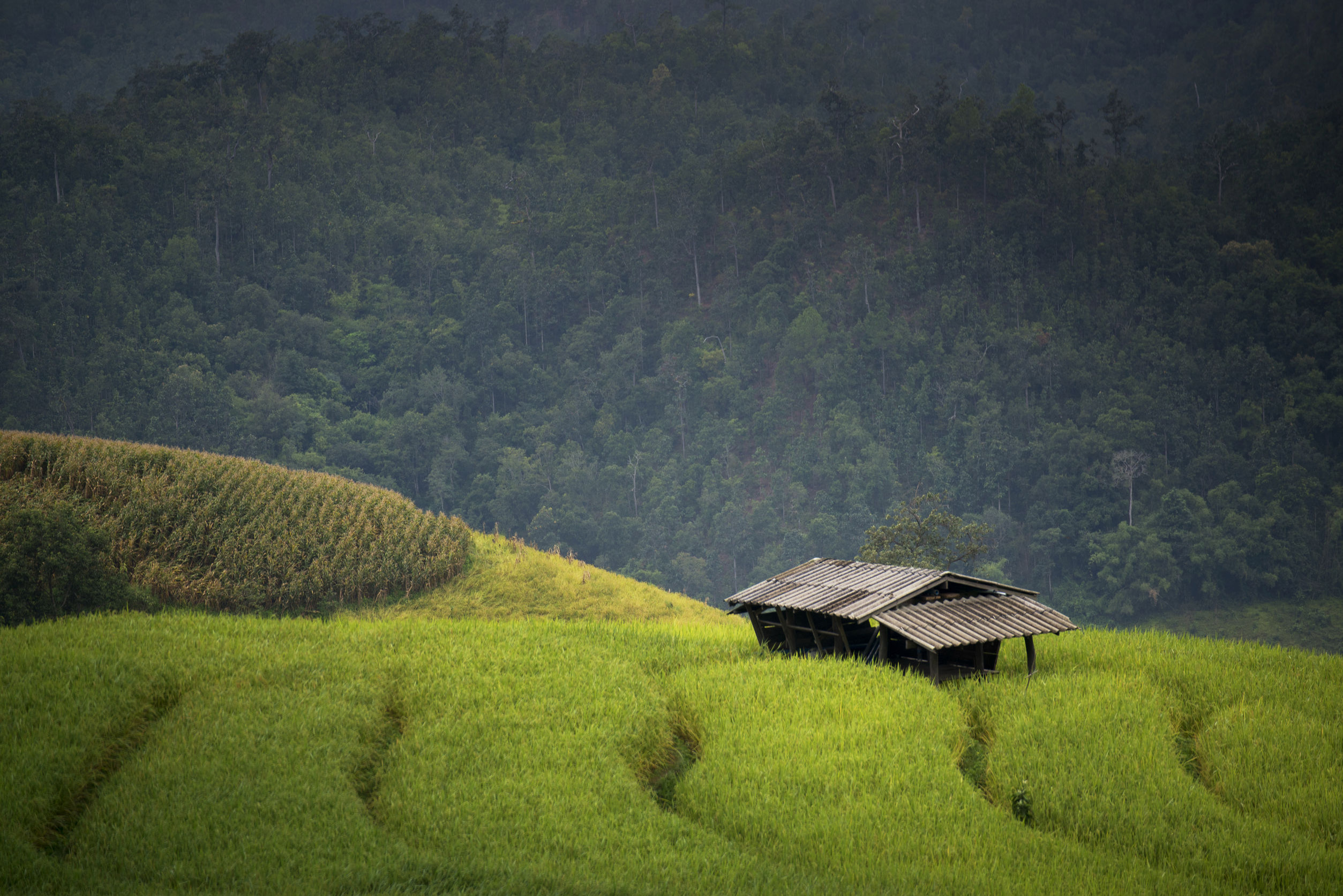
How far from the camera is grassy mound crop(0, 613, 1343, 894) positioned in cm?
1012

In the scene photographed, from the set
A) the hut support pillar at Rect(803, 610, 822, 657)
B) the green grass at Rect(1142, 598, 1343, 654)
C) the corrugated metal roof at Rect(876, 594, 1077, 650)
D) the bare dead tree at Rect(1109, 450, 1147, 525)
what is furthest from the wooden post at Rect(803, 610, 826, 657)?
the bare dead tree at Rect(1109, 450, 1147, 525)

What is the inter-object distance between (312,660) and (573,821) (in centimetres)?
528

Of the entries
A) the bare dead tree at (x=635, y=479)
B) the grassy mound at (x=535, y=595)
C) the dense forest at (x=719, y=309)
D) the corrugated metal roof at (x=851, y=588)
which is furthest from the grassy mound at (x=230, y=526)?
the bare dead tree at (x=635, y=479)

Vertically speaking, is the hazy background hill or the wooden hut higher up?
the hazy background hill

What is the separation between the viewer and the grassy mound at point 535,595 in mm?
30969

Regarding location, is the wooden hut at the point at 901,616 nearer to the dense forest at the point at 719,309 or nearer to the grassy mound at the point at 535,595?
the grassy mound at the point at 535,595

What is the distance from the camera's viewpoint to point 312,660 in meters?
14.4

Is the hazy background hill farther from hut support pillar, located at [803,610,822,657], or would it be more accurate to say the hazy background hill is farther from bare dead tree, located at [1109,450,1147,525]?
hut support pillar, located at [803,610,822,657]

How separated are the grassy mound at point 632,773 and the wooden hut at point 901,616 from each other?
2.43 feet

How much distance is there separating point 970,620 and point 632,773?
5386 mm

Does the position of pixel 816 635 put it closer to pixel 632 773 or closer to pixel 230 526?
pixel 632 773

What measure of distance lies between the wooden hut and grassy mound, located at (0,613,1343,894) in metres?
0.74

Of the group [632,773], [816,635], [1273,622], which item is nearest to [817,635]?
[816,635]

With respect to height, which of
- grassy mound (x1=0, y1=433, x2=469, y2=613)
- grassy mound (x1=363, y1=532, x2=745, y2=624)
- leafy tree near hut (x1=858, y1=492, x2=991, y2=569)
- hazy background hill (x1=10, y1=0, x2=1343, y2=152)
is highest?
hazy background hill (x1=10, y1=0, x2=1343, y2=152)
